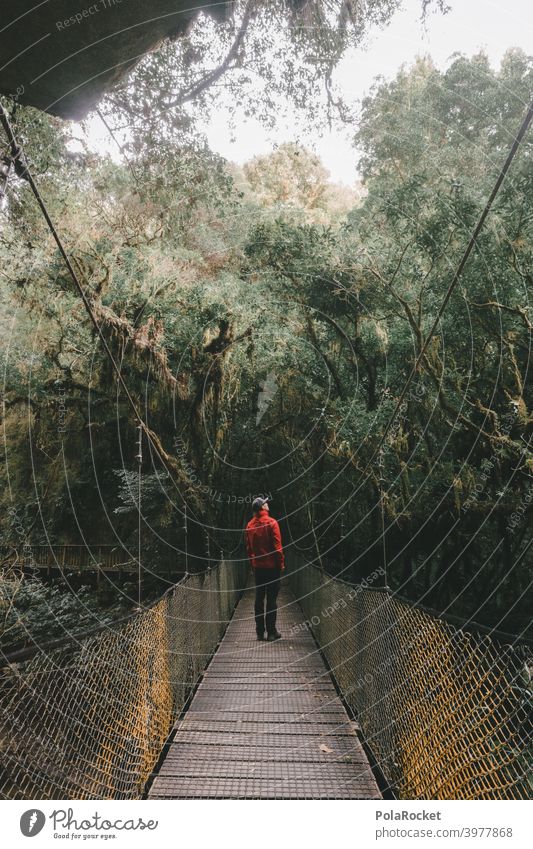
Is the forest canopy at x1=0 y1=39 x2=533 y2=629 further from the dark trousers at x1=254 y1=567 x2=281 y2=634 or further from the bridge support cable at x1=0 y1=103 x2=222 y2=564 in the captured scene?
the dark trousers at x1=254 y1=567 x2=281 y2=634

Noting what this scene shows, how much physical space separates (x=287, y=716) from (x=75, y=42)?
444cm

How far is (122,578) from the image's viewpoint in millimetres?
16359

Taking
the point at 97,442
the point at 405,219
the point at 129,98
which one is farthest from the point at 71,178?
the point at 97,442

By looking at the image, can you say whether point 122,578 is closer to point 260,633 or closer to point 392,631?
point 260,633

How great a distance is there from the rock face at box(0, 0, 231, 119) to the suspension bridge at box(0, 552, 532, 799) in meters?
2.93

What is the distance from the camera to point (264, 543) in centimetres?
580

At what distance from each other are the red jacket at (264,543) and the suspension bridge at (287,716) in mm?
1086

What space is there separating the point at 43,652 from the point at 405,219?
278 inches
